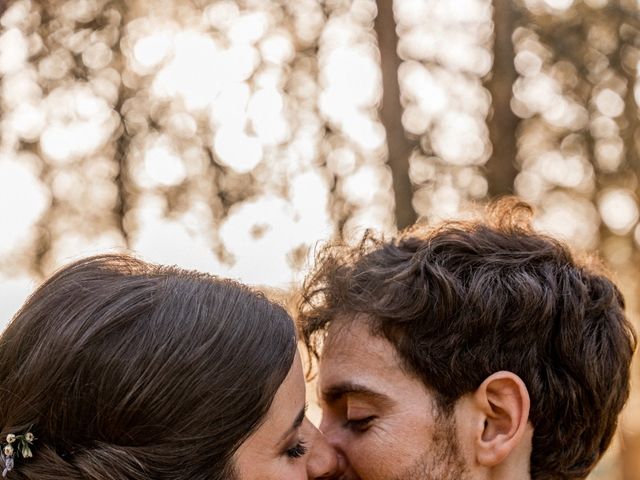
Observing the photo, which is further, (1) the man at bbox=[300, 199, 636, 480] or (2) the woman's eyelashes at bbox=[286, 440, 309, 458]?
(1) the man at bbox=[300, 199, 636, 480]

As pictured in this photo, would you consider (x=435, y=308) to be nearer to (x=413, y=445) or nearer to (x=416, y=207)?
(x=413, y=445)

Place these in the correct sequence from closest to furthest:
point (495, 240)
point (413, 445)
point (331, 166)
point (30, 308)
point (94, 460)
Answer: point (94, 460) < point (30, 308) < point (413, 445) < point (495, 240) < point (331, 166)

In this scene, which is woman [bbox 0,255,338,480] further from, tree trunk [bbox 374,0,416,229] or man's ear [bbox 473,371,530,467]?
tree trunk [bbox 374,0,416,229]

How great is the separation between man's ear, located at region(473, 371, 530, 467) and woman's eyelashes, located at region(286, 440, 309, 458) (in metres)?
0.73

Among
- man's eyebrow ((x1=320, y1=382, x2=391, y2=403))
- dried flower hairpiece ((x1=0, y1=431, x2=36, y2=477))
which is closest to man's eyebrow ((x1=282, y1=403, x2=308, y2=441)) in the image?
man's eyebrow ((x1=320, y1=382, x2=391, y2=403))

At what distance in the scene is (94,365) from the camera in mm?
3010

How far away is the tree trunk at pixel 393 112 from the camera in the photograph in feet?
34.3

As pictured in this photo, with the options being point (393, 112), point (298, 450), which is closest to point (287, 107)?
point (393, 112)

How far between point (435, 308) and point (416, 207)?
6.95 metres

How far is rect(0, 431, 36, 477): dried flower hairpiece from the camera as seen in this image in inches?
119

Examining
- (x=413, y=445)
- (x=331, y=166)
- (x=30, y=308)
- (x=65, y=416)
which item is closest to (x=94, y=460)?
(x=65, y=416)

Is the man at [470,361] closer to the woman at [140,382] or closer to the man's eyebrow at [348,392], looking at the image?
the man's eyebrow at [348,392]

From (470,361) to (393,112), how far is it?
6.77 meters

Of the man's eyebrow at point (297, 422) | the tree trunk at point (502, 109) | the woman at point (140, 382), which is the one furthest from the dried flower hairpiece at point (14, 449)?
the tree trunk at point (502, 109)
